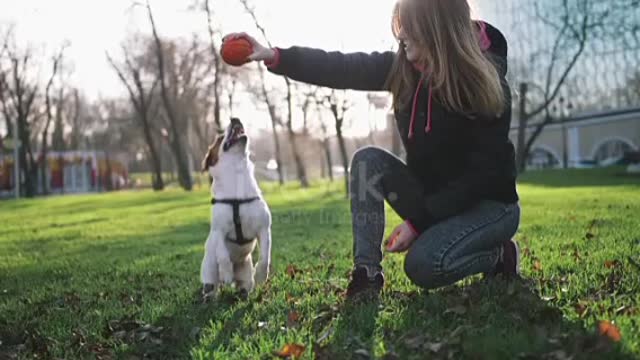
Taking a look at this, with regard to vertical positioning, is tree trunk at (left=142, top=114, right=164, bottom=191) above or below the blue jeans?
above

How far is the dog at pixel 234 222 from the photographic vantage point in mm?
4957

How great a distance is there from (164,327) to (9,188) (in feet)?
173

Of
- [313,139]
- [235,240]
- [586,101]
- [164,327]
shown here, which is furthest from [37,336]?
[586,101]

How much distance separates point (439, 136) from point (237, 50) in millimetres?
1249

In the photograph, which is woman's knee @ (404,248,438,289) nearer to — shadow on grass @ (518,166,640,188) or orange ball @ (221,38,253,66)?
orange ball @ (221,38,253,66)

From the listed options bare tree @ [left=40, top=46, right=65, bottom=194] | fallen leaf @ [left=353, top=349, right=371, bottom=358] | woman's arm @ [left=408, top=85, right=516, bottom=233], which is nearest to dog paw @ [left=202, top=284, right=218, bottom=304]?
woman's arm @ [left=408, top=85, right=516, bottom=233]

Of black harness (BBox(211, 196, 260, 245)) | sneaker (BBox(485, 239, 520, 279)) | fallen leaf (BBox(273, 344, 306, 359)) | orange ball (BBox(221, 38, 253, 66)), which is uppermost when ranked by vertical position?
orange ball (BBox(221, 38, 253, 66))

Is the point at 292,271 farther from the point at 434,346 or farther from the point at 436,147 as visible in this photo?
the point at 434,346

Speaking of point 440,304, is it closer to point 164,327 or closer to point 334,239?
point 164,327

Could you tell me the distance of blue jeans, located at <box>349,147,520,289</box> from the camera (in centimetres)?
350

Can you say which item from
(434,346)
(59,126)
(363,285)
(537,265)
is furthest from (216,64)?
(434,346)

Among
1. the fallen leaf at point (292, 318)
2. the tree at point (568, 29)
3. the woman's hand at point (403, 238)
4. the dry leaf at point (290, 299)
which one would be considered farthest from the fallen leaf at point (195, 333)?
the tree at point (568, 29)

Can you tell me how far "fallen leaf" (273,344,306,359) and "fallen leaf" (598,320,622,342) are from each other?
1283 millimetres

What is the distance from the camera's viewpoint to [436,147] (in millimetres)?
3635
